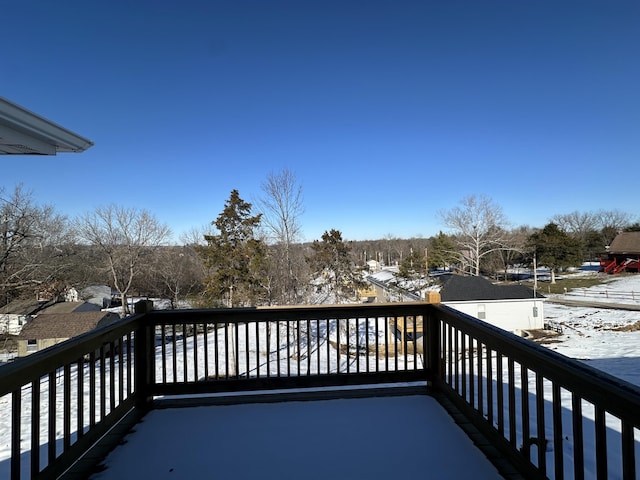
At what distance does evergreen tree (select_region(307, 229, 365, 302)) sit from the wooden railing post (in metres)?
15.2

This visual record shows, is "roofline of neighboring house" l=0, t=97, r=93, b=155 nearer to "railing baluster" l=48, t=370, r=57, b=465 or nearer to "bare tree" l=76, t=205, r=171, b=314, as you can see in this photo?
"railing baluster" l=48, t=370, r=57, b=465

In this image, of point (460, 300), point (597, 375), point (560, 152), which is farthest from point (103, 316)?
point (560, 152)

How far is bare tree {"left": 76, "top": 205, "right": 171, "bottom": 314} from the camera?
2212 cm

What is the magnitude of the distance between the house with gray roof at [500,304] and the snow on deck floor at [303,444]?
15.2 metres

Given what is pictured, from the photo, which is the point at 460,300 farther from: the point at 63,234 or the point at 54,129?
the point at 63,234

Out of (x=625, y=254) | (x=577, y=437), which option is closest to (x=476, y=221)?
(x=625, y=254)

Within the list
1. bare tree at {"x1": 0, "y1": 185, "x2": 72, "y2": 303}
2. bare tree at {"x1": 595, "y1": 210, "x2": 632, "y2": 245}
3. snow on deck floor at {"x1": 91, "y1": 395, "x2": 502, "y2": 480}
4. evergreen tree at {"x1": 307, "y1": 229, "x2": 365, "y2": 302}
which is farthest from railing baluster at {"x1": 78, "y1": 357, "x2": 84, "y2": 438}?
bare tree at {"x1": 595, "y1": 210, "x2": 632, "y2": 245}

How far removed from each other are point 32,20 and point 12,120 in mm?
7126

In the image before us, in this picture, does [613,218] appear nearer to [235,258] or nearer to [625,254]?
[625,254]

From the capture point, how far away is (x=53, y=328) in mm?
16391

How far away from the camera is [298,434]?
7.30 ft

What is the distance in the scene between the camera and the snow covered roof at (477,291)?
16.5 m

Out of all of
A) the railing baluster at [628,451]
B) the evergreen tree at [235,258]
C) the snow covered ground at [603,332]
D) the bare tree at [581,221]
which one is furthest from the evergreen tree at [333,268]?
the bare tree at [581,221]

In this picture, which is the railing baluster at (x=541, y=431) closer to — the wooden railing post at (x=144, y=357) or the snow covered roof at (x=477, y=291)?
the wooden railing post at (x=144, y=357)
